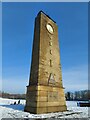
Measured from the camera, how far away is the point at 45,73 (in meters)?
19.0

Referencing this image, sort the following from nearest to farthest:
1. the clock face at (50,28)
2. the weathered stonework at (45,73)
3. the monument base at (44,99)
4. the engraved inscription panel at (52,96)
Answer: the monument base at (44,99)
the weathered stonework at (45,73)
the engraved inscription panel at (52,96)
the clock face at (50,28)

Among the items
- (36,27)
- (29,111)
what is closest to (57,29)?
(36,27)

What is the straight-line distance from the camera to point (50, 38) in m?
21.2

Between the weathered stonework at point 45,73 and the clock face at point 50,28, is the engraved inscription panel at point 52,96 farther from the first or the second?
the clock face at point 50,28

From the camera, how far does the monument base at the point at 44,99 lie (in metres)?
17.5

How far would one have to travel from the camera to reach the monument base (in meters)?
17.5

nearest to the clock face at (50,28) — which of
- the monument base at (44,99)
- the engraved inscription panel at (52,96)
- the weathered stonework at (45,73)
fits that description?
the weathered stonework at (45,73)

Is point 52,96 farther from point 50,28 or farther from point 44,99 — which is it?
point 50,28

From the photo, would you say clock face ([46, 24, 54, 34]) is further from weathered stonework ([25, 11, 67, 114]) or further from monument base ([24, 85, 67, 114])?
monument base ([24, 85, 67, 114])

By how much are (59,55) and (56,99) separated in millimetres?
5970

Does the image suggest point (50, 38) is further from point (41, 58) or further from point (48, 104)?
point (48, 104)

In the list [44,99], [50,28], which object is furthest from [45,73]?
[50,28]

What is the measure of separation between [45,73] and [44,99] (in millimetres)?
2988

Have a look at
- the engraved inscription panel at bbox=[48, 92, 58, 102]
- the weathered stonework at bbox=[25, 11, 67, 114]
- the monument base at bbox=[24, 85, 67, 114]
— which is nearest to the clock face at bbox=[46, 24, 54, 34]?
the weathered stonework at bbox=[25, 11, 67, 114]
